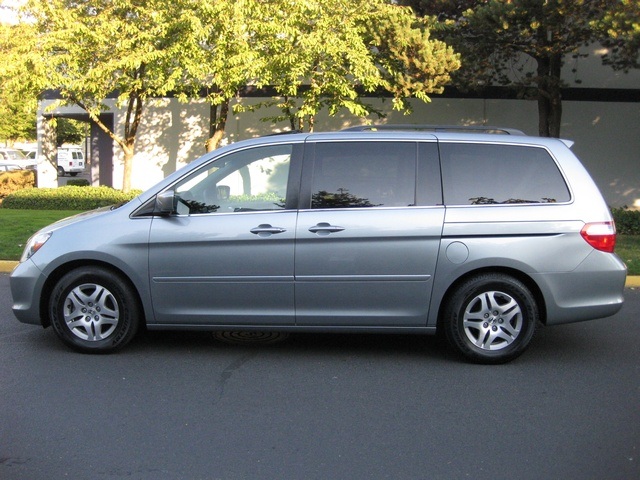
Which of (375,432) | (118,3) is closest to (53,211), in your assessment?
(118,3)

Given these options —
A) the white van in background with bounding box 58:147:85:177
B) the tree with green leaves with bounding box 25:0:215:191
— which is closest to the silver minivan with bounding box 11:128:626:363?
the tree with green leaves with bounding box 25:0:215:191

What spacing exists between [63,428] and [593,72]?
1870 cm

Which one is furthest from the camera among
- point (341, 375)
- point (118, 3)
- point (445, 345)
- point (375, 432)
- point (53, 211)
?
point (53, 211)

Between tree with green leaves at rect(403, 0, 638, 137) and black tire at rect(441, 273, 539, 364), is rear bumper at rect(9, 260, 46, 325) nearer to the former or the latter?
black tire at rect(441, 273, 539, 364)

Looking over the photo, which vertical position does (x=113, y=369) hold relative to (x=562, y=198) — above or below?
below

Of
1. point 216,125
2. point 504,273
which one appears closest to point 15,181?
point 216,125

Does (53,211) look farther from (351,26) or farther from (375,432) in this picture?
(375,432)

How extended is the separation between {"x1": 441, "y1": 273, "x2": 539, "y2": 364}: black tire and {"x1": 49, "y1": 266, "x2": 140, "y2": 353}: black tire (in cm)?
264

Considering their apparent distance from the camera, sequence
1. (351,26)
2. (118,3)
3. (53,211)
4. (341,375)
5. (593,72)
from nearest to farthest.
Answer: (341,375) → (351,26) → (118,3) → (53,211) → (593,72)

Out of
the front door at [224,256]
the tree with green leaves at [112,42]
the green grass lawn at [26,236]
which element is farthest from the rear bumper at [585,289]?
the tree with green leaves at [112,42]

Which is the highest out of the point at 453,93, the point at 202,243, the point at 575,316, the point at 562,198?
the point at 453,93

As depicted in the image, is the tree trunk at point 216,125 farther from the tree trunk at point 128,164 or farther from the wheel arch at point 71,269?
the wheel arch at point 71,269

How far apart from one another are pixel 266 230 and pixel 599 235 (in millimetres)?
2680

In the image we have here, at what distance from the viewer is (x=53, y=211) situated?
18.1 m
